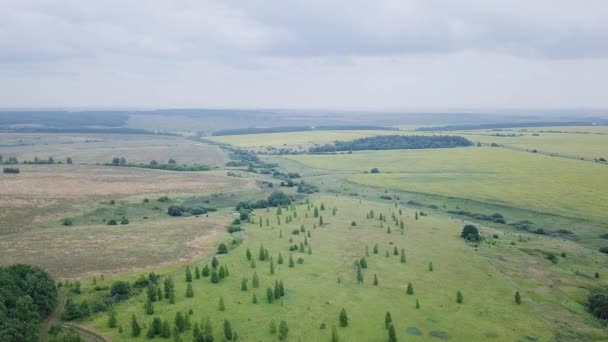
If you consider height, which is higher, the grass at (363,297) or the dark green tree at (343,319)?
the dark green tree at (343,319)

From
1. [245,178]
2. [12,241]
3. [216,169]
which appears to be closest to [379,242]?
[12,241]

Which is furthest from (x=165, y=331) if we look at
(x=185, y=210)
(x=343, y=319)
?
(x=185, y=210)

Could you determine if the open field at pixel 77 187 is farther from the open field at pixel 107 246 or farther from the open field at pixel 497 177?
the open field at pixel 497 177

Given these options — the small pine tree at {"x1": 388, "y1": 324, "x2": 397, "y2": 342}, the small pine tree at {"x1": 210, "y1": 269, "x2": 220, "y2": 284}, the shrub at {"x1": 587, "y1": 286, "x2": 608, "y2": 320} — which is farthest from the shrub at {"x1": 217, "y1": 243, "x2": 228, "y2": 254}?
the shrub at {"x1": 587, "y1": 286, "x2": 608, "y2": 320}

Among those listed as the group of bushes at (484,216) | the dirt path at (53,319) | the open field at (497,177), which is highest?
the open field at (497,177)

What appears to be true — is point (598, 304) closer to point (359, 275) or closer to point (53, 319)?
point (359, 275)

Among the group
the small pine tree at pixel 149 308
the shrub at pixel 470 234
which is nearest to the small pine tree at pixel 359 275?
the small pine tree at pixel 149 308

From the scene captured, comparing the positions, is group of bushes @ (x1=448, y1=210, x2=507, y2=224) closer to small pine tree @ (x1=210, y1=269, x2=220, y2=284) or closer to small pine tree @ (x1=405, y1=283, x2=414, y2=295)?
small pine tree @ (x1=405, y1=283, x2=414, y2=295)
